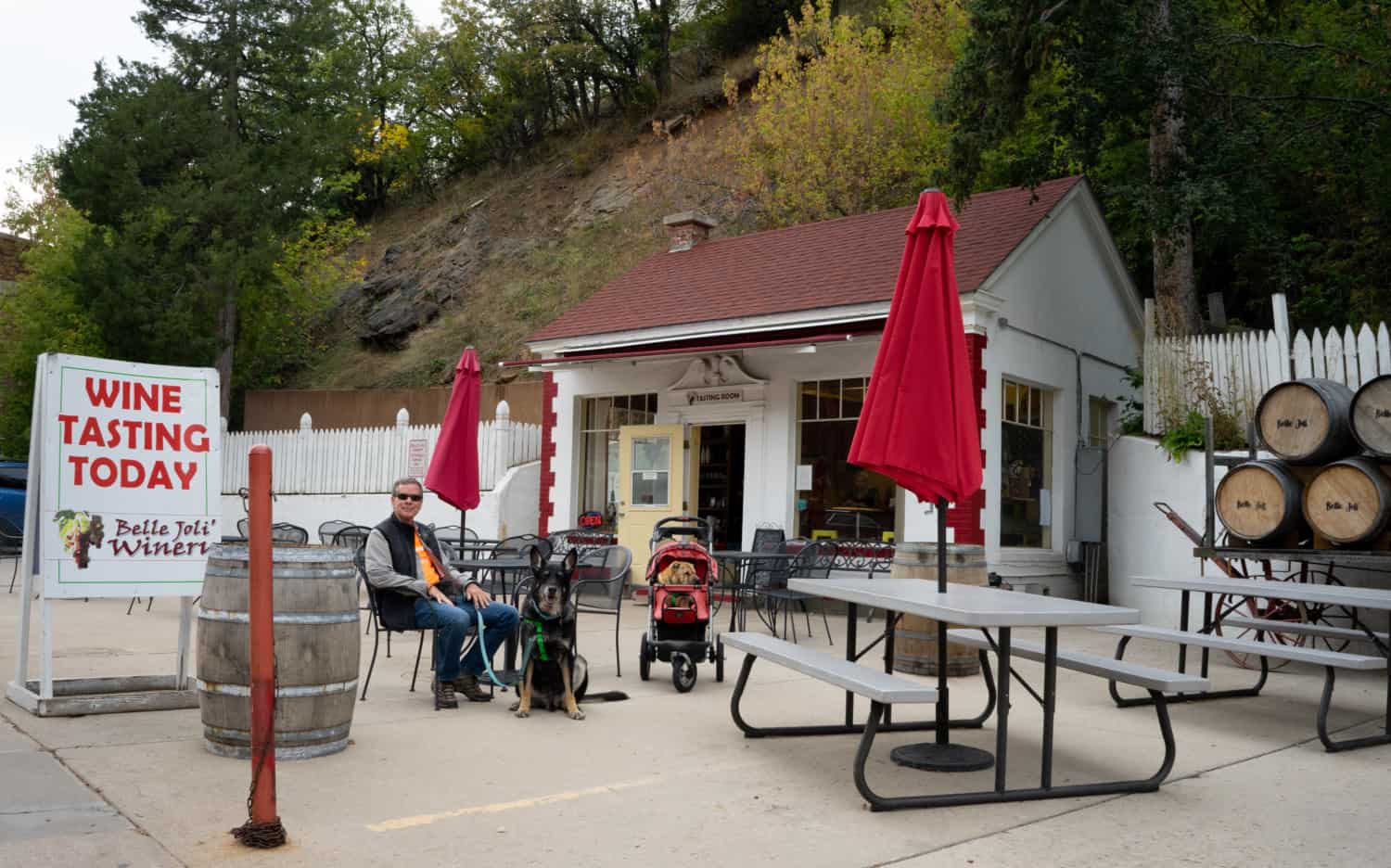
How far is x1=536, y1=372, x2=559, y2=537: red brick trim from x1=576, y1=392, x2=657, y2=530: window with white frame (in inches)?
18.1

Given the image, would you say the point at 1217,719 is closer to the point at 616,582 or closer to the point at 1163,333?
the point at 616,582

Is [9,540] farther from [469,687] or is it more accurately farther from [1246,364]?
[1246,364]

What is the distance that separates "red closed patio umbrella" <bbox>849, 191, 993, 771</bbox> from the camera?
5.59 meters

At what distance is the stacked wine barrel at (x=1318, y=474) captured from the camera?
8.12 metres

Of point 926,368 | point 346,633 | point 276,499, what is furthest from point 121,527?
point 276,499

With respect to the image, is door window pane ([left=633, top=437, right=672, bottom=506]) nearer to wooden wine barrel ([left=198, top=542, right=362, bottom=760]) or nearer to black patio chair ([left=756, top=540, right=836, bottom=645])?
black patio chair ([left=756, top=540, right=836, bottom=645])

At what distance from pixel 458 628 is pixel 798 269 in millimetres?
9757

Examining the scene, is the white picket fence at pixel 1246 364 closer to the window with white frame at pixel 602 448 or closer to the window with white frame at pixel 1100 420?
the window with white frame at pixel 1100 420

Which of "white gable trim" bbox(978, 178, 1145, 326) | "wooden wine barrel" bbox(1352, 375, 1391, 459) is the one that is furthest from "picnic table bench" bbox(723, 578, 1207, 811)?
"white gable trim" bbox(978, 178, 1145, 326)

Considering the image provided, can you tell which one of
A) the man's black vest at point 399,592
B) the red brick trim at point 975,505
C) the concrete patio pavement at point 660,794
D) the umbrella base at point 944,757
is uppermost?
the red brick trim at point 975,505

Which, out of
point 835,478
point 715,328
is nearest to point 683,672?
point 835,478

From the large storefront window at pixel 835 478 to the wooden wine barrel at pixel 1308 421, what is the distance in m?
5.38

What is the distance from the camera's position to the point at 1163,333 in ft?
46.2

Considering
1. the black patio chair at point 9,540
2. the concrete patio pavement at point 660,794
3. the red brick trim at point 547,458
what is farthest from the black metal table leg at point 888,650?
the black patio chair at point 9,540
